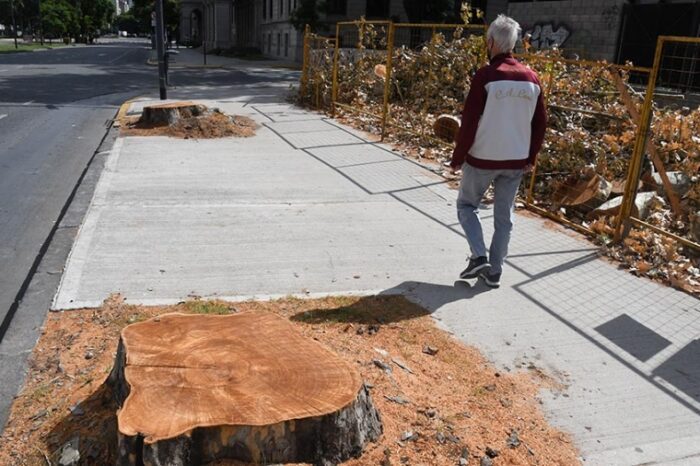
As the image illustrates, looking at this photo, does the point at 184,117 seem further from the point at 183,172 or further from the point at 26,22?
the point at 26,22

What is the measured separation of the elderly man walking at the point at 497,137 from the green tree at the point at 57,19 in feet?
270

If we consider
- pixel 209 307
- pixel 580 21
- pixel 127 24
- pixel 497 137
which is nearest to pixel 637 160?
pixel 497 137

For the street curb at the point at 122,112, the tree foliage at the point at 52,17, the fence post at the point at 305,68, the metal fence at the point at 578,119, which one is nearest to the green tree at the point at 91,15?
the tree foliage at the point at 52,17

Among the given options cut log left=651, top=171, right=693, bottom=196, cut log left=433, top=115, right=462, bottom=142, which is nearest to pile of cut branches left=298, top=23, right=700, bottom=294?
cut log left=651, top=171, right=693, bottom=196

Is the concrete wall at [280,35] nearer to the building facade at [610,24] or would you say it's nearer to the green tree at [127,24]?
the building facade at [610,24]

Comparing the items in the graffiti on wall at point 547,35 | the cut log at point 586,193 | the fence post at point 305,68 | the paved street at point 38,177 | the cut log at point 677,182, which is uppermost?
the graffiti on wall at point 547,35

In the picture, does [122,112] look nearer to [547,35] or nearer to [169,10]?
[547,35]

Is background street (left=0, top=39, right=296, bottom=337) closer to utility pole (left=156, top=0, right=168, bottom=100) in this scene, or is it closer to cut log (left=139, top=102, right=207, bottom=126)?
cut log (left=139, top=102, right=207, bottom=126)

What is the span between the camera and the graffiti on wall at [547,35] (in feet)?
80.5

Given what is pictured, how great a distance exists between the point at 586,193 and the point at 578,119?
109 inches

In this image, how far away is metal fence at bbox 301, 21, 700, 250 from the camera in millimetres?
6602

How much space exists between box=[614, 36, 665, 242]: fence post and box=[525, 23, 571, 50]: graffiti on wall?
65.1 feet

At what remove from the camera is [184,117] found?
12.3 meters

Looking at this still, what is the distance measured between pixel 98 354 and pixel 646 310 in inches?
157
